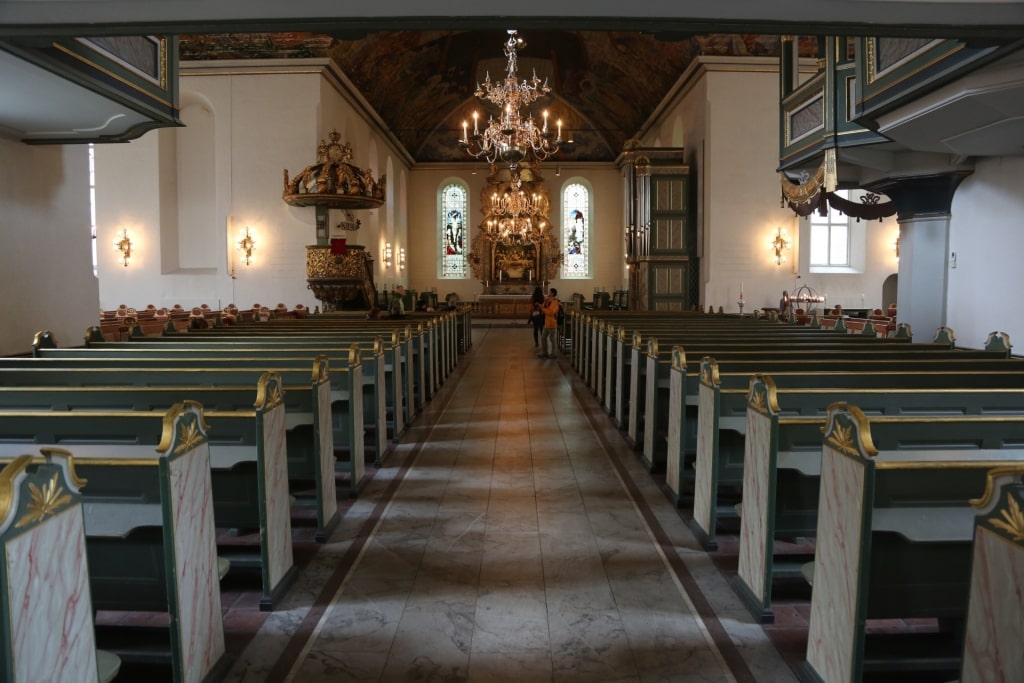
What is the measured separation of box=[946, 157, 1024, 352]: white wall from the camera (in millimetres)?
8148

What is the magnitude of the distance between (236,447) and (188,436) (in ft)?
3.05

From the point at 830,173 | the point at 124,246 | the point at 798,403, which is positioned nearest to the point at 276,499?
the point at 798,403

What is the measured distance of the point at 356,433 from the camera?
524 cm

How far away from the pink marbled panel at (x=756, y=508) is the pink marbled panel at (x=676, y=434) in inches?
49.2

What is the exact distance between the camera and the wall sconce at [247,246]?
16109mm

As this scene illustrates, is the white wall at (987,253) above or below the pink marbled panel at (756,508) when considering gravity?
above

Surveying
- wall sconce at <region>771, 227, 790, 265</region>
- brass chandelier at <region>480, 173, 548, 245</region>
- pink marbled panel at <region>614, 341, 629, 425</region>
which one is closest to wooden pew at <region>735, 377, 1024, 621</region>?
pink marbled panel at <region>614, 341, 629, 425</region>

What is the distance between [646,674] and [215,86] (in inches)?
643

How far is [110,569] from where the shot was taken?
271 cm

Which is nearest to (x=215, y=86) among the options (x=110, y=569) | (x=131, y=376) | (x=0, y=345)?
(x=0, y=345)

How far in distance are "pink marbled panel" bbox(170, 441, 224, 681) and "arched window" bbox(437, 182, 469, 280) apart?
26.6 m

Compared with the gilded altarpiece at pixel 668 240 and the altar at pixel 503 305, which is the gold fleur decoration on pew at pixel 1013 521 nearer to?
the gilded altarpiece at pixel 668 240

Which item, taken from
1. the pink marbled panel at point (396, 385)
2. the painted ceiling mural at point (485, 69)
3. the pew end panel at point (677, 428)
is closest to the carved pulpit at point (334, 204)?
the painted ceiling mural at point (485, 69)

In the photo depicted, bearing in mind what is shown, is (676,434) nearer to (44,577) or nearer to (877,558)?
(877,558)
